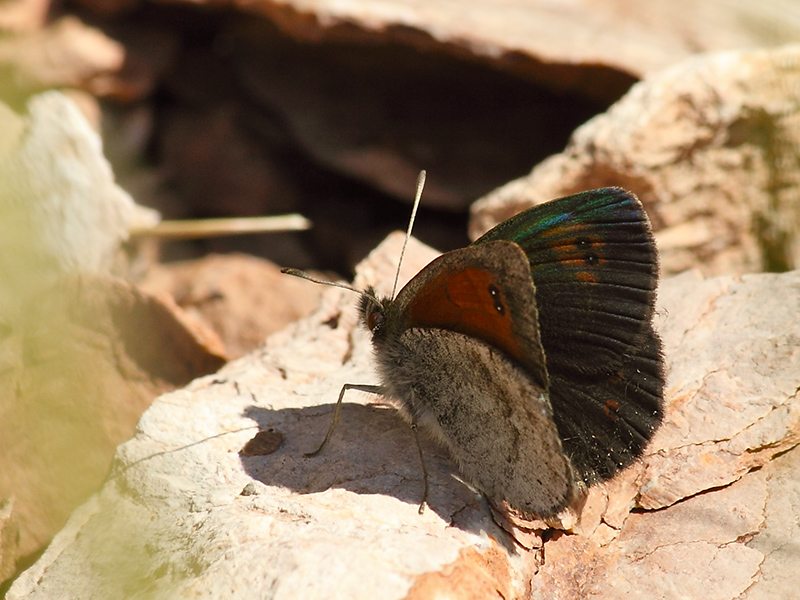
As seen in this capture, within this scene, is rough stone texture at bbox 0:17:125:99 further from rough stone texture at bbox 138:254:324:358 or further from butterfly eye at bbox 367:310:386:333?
butterfly eye at bbox 367:310:386:333

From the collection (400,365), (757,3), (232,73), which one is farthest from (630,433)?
(757,3)

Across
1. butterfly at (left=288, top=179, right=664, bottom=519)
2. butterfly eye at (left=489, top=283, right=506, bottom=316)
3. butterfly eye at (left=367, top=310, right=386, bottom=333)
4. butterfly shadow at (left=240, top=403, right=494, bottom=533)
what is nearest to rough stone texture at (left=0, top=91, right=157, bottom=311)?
butterfly shadow at (left=240, top=403, right=494, bottom=533)

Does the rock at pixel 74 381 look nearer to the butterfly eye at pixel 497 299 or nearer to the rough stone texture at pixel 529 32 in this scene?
the butterfly eye at pixel 497 299

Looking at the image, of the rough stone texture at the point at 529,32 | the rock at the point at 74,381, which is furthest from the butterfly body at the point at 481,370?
the rough stone texture at the point at 529,32

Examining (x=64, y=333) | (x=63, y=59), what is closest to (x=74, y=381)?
(x=64, y=333)

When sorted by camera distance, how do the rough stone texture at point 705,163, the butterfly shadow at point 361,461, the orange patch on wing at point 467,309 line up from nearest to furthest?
the orange patch on wing at point 467,309 → the butterfly shadow at point 361,461 → the rough stone texture at point 705,163

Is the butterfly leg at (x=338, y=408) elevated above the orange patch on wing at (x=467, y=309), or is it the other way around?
the orange patch on wing at (x=467, y=309)

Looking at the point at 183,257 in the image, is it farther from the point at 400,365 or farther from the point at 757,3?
Result: the point at 757,3
